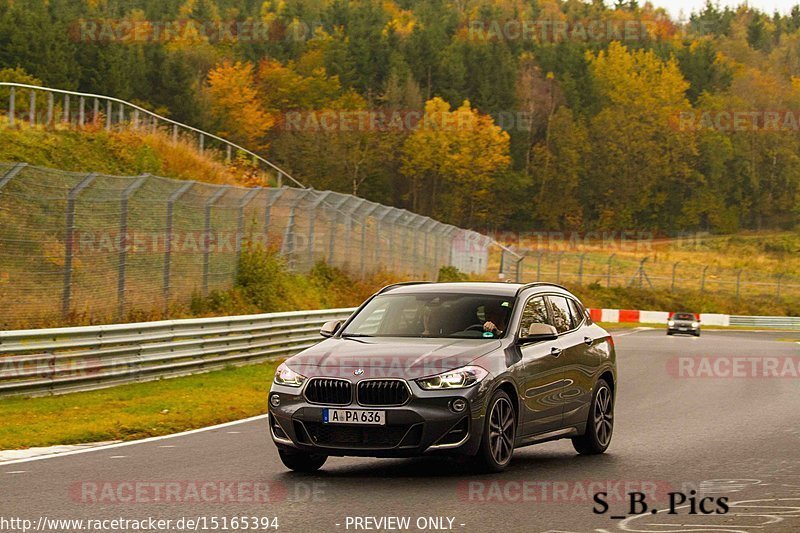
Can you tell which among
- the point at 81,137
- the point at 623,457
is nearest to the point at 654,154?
the point at 81,137

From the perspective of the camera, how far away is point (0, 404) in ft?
49.9

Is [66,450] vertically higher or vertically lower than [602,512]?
lower

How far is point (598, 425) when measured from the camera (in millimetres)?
12438

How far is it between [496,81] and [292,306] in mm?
116619

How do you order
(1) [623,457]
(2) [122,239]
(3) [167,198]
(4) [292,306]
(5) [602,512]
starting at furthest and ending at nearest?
(4) [292,306]
(3) [167,198]
(2) [122,239]
(1) [623,457]
(5) [602,512]

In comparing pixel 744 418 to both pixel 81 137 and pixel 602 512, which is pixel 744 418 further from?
pixel 81 137

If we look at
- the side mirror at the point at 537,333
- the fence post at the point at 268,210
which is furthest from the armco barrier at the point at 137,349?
the side mirror at the point at 537,333

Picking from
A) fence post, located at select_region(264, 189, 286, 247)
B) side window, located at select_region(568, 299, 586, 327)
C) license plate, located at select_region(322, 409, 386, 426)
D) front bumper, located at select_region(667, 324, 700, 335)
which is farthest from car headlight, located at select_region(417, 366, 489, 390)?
front bumper, located at select_region(667, 324, 700, 335)

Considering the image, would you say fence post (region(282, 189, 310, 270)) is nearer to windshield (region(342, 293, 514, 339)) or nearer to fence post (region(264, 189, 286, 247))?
fence post (region(264, 189, 286, 247))

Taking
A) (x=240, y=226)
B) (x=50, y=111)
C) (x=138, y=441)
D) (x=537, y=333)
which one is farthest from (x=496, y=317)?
(x=50, y=111)

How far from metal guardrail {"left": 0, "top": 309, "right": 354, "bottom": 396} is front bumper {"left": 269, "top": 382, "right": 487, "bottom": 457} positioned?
6.83m

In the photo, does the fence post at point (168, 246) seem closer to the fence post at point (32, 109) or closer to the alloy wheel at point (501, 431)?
the fence post at point (32, 109)

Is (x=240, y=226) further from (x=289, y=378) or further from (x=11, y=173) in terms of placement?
(x=289, y=378)

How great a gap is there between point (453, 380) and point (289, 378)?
1.29 m
